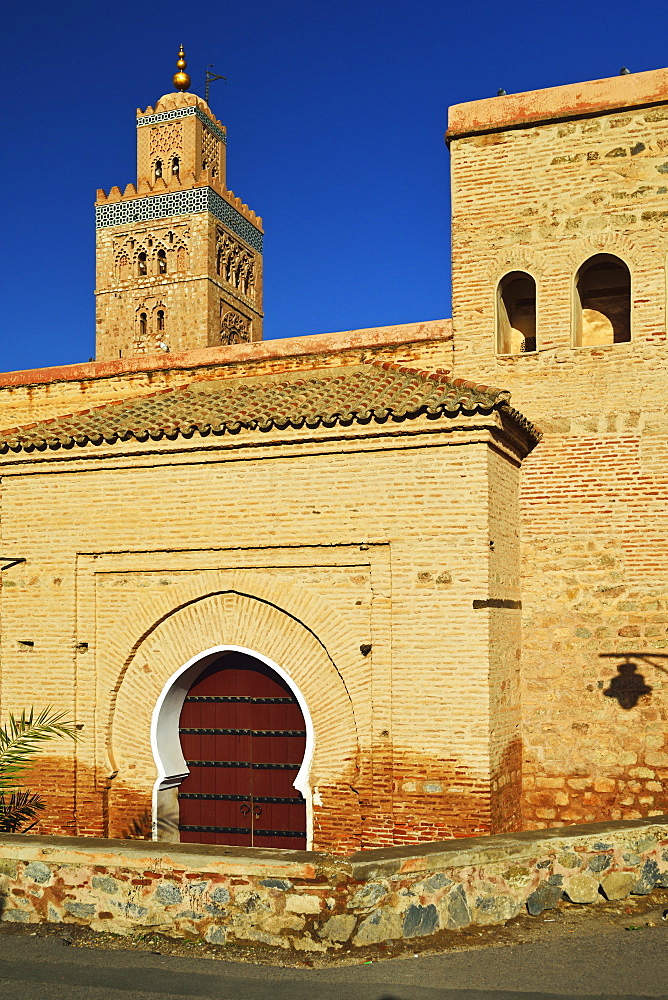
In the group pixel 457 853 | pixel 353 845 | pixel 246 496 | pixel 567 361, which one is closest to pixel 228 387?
pixel 246 496

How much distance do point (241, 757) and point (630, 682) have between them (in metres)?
3.93

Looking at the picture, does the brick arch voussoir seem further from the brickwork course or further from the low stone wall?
the low stone wall

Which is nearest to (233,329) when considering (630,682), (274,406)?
(274,406)

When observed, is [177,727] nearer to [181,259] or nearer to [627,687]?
[627,687]

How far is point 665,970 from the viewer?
5188mm

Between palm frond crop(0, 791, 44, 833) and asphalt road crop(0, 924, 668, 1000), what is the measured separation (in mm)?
3981

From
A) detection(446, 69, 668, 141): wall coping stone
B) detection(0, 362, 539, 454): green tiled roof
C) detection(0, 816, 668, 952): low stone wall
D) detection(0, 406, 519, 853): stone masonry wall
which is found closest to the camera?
detection(0, 816, 668, 952): low stone wall

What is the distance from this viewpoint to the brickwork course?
861 cm

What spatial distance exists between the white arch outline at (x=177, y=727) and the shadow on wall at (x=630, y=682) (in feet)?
9.93

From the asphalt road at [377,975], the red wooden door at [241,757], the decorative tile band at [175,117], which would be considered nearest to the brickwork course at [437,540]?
the red wooden door at [241,757]

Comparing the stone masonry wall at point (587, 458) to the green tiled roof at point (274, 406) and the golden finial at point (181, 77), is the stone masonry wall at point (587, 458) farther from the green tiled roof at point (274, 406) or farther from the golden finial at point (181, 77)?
the golden finial at point (181, 77)

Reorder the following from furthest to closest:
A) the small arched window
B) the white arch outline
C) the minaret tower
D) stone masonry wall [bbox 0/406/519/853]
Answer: the minaret tower, the small arched window, the white arch outline, stone masonry wall [bbox 0/406/519/853]

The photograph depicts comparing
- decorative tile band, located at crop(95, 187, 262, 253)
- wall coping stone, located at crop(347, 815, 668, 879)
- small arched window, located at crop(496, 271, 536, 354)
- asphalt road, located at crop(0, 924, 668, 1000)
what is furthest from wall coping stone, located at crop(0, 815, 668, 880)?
decorative tile band, located at crop(95, 187, 262, 253)

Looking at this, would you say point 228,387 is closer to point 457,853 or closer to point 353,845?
point 353,845
